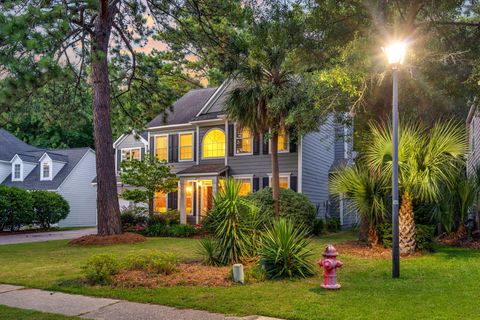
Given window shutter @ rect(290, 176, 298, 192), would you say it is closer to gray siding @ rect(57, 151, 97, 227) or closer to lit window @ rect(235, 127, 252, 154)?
lit window @ rect(235, 127, 252, 154)

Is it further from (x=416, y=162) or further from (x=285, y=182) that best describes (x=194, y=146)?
(x=416, y=162)

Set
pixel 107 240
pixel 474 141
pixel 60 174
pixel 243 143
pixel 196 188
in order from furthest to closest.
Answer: pixel 60 174
pixel 196 188
pixel 243 143
pixel 474 141
pixel 107 240

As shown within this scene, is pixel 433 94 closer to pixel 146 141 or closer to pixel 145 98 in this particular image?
pixel 145 98

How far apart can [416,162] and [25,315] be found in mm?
8518

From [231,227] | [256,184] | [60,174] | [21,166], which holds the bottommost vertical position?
[231,227]

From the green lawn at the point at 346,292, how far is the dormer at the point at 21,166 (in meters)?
23.3

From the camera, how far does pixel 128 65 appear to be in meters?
17.7

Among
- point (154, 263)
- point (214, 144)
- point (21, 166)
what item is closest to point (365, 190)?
point (154, 263)

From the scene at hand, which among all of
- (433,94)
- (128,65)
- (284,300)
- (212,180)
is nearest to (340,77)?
(433,94)

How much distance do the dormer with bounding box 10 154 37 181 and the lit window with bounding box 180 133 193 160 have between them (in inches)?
541

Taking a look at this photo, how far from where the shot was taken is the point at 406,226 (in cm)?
1068


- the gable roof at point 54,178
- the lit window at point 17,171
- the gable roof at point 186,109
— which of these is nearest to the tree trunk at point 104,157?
the gable roof at point 186,109

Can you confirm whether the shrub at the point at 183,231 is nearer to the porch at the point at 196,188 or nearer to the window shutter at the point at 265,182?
the porch at the point at 196,188

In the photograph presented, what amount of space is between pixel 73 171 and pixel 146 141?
7858 mm
